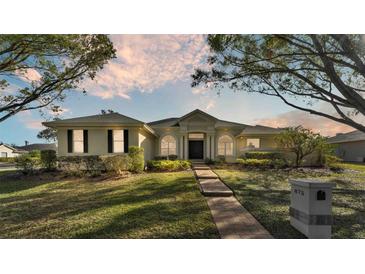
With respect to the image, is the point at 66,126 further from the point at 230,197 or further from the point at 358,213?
the point at 358,213

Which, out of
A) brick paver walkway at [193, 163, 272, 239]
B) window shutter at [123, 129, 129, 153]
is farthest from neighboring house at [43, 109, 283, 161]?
brick paver walkway at [193, 163, 272, 239]

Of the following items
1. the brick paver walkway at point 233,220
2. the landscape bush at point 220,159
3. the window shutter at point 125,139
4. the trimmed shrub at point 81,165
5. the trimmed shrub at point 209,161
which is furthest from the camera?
the landscape bush at point 220,159

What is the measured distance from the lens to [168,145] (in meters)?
15.2

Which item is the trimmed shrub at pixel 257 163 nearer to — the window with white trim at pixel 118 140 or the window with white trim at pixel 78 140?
the window with white trim at pixel 118 140

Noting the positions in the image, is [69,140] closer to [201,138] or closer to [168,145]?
[168,145]

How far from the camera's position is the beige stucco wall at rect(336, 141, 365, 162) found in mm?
19750

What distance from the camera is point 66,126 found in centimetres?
1147

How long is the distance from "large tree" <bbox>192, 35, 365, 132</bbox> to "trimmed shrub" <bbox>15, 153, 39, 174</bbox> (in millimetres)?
9136

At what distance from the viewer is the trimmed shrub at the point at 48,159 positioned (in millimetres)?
10507

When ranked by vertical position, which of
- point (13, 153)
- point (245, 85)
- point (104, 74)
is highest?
point (104, 74)

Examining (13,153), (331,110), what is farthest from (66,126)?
(13,153)

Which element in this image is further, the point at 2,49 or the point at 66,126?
the point at 66,126

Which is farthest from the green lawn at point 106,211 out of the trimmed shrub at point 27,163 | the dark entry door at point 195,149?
the dark entry door at point 195,149

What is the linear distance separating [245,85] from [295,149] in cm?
698
